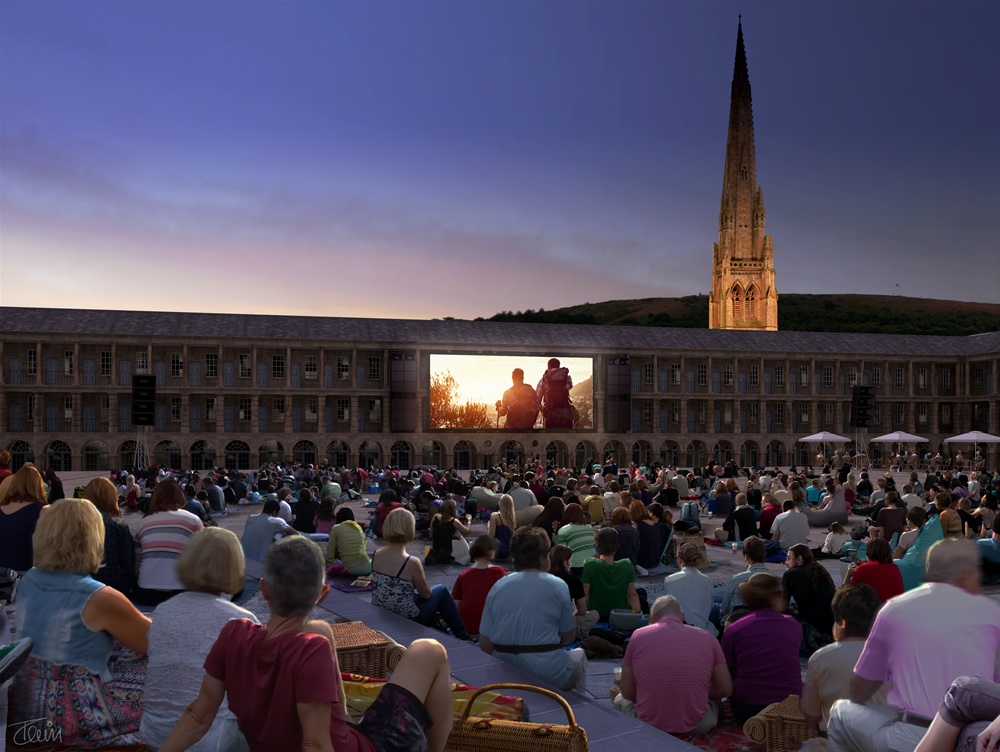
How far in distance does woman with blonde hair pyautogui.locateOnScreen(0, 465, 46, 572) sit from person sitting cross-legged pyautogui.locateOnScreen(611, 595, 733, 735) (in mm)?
5100

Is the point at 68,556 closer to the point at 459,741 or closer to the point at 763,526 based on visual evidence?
the point at 459,741

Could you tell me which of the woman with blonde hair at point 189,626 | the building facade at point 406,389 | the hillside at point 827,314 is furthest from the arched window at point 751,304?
the woman with blonde hair at point 189,626

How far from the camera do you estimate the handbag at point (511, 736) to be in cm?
379

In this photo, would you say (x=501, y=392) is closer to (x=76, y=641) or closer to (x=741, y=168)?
(x=76, y=641)

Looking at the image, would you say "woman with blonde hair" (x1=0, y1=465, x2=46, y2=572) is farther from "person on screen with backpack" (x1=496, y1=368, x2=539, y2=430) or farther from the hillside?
the hillside

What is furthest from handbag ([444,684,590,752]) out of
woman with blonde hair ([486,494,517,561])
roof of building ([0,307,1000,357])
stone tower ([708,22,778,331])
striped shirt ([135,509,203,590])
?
stone tower ([708,22,778,331])

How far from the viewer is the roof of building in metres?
49.3

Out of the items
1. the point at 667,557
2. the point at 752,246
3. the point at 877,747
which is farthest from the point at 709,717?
the point at 752,246

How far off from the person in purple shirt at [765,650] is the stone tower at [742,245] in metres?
99.9

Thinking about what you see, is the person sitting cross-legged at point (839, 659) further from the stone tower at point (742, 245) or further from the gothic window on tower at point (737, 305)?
the gothic window on tower at point (737, 305)

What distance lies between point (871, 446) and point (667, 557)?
162ft

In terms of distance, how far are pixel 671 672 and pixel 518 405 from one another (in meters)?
46.0

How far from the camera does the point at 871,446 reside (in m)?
58.1

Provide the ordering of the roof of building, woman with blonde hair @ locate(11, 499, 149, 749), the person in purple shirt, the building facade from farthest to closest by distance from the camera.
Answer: the roof of building < the building facade < the person in purple shirt < woman with blonde hair @ locate(11, 499, 149, 749)
